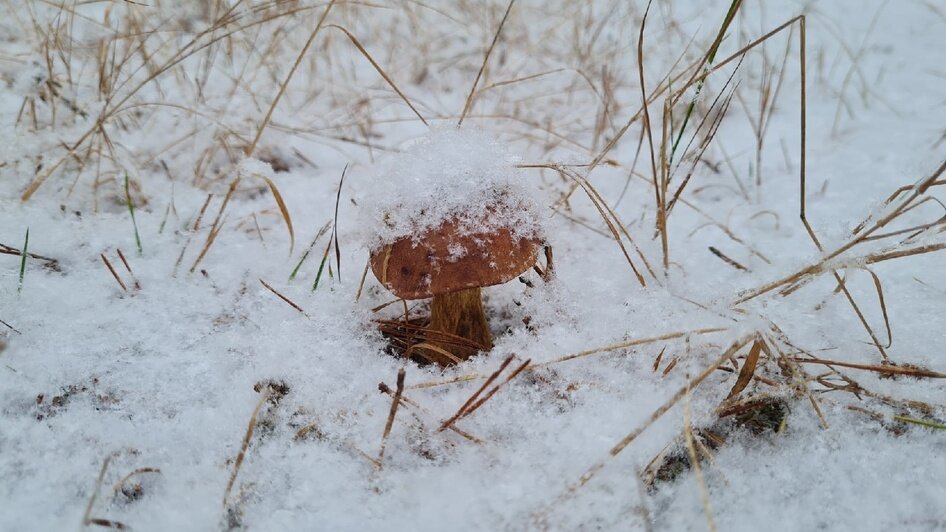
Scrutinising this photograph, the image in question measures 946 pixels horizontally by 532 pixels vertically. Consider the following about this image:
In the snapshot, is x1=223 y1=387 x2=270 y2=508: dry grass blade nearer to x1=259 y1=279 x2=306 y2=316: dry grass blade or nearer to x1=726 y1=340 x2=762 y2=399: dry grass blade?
x1=259 y1=279 x2=306 y2=316: dry grass blade

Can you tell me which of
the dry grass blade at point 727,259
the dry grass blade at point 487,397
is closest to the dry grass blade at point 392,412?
the dry grass blade at point 487,397

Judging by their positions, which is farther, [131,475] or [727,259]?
[727,259]

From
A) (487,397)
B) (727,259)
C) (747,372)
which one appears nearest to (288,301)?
(487,397)

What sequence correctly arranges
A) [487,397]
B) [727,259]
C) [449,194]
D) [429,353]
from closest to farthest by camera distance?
[487,397], [449,194], [429,353], [727,259]

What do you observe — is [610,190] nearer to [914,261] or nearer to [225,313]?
[914,261]

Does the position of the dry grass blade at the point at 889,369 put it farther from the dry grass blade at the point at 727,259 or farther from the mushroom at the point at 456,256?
the mushroom at the point at 456,256

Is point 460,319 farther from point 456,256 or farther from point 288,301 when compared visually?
point 288,301
